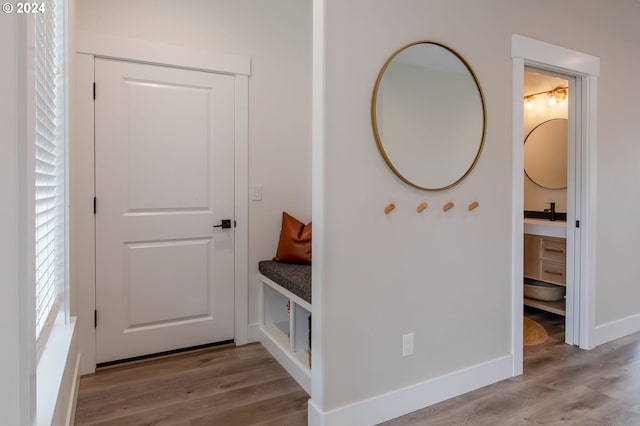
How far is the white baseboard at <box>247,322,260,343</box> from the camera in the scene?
300 cm

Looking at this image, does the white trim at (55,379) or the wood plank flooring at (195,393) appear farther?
the wood plank flooring at (195,393)

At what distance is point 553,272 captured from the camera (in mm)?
3537

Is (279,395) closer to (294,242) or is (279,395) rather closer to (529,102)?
(294,242)

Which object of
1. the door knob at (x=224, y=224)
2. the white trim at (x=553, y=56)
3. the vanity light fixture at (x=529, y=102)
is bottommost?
the door knob at (x=224, y=224)

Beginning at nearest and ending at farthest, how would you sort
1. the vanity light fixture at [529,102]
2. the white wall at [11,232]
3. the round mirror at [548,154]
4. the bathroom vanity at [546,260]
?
the white wall at [11,232], the bathroom vanity at [546,260], the round mirror at [548,154], the vanity light fixture at [529,102]

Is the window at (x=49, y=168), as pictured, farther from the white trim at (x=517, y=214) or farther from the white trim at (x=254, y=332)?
the white trim at (x=517, y=214)

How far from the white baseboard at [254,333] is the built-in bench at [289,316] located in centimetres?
4

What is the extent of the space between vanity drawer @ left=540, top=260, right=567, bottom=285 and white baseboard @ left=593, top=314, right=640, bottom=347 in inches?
19.1

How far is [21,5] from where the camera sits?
79 centimetres

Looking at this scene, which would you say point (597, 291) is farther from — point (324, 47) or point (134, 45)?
point (134, 45)

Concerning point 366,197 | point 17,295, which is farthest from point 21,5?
point 366,197

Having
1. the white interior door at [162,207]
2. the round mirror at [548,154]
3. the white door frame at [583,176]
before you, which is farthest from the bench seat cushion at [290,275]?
the round mirror at [548,154]

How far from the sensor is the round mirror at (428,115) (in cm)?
199

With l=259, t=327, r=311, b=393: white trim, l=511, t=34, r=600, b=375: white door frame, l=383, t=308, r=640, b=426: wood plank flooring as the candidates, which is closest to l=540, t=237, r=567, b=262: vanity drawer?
l=511, t=34, r=600, b=375: white door frame
